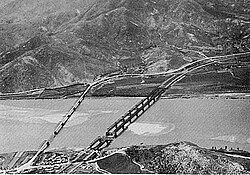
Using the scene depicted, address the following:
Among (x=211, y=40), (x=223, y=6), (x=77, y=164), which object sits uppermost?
(x=223, y=6)

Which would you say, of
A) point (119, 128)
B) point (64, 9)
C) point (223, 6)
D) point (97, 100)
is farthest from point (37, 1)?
point (223, 6)

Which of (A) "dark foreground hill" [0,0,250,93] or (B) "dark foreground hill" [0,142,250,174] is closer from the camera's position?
(B) "dark foreground hill" [0,142,250,174]

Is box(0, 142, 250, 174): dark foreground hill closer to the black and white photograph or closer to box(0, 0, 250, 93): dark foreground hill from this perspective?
the black and white photograph

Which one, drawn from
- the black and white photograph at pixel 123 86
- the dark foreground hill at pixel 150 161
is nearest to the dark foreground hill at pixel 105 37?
the black and white photograph at pixel 123 86

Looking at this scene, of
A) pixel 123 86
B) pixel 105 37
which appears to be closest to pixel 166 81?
pixel 123 86

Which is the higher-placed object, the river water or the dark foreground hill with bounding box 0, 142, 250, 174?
the river water

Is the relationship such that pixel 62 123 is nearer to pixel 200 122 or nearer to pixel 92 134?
pixel 92 134

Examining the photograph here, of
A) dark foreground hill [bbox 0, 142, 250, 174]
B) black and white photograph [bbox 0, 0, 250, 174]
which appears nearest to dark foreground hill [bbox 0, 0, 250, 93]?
black and white photograph [bbox 0, 0, 250, 174]
